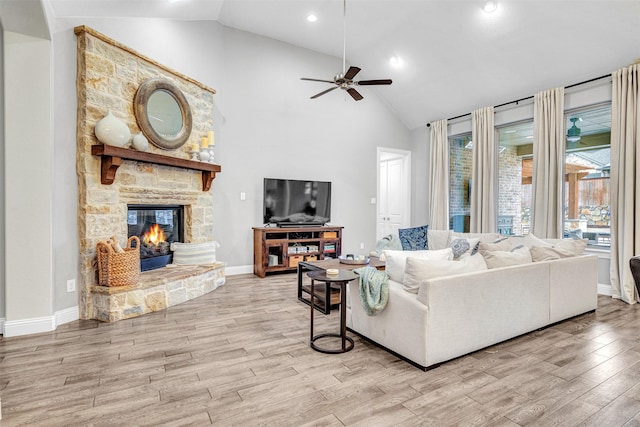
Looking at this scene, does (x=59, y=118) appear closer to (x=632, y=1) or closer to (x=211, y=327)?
(x=211, y=327)

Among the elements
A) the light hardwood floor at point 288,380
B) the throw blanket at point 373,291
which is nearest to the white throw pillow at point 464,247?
the light hardwood floor at point 288,380

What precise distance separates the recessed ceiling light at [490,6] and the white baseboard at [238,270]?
16.0 feet

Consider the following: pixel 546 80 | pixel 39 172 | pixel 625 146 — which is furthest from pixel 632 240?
pixel 39 172

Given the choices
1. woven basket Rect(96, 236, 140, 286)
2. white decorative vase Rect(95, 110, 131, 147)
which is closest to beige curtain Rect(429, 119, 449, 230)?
woven basket Rect(96, 236, 140, 286)

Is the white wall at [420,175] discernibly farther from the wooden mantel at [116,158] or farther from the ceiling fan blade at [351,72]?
the wooden mantel at [116,158]

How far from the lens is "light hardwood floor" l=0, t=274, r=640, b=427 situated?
6.26ft

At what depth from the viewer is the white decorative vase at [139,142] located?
376cm

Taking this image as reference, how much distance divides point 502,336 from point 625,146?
127 inches

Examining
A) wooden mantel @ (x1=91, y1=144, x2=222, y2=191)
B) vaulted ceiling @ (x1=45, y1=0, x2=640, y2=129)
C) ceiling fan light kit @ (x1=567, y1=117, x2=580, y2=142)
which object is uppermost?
vaulted ceiling @ (x1=45, y1=0, x2=640, y2=129)

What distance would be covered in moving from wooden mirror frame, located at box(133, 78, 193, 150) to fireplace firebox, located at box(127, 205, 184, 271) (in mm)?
814

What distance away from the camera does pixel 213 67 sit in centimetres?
524

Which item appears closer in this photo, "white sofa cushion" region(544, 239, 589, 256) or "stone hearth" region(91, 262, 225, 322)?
"stone hearth" region(91, 262, 225, 322)

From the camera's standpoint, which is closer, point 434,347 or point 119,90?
point 434,347

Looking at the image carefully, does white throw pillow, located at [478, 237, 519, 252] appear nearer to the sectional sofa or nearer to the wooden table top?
the sectional sofa
